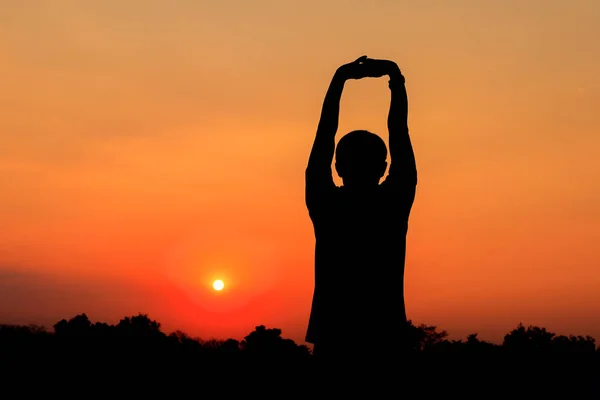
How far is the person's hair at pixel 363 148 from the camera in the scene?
603 cm

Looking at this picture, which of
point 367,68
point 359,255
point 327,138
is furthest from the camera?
point 367,68

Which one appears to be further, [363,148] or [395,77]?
[395,77]

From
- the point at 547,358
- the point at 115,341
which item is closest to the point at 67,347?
the point at 115,341

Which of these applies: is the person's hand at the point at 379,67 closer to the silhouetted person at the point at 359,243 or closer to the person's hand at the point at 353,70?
the person's hand at the point at 353,70

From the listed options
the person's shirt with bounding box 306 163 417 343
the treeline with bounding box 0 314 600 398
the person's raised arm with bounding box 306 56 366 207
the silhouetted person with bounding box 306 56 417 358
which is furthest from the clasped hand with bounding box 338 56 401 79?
the treeline with bounding box 0 314 600 398

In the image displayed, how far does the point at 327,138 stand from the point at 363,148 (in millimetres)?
382

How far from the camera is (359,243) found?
603cm

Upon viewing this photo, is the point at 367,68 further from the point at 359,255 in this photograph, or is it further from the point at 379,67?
the point at 359,255

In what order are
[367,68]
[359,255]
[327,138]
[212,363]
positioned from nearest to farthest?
[359,255]
[327,138]
[367,68]
[212,363]

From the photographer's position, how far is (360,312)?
600cm

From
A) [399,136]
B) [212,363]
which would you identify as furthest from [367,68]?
[212,363]

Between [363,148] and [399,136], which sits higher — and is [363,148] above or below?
below

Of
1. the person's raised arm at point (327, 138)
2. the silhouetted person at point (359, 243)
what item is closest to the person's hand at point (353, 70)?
the person's raised arm at point (327, 138)

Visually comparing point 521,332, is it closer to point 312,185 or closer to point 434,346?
point 434,346
